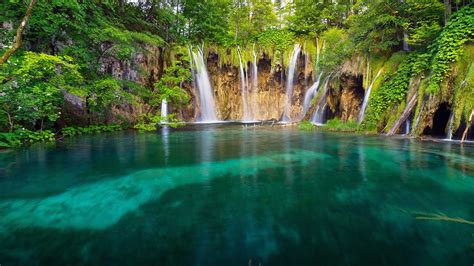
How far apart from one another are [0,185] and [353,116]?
1436cm

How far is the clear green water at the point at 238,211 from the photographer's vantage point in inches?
80.7

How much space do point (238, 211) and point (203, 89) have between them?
20.6 meters

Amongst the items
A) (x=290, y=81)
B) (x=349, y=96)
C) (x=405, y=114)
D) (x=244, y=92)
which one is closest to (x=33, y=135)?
(x=405, y=114)

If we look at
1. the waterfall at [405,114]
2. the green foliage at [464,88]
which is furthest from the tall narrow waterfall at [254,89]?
the green foliage at [464,88]

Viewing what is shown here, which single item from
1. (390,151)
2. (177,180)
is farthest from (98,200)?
(390,151)

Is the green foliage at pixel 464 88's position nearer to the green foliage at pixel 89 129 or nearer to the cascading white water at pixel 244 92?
the green foliage at pixel 89 129

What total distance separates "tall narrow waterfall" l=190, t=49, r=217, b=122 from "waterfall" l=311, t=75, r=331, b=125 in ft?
35.6

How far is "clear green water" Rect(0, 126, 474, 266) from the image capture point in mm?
2049

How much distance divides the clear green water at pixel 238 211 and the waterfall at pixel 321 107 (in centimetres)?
998

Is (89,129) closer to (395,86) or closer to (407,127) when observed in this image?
(395,86)

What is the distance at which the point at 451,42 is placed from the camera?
8.02m

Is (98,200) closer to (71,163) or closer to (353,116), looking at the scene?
(71,163)

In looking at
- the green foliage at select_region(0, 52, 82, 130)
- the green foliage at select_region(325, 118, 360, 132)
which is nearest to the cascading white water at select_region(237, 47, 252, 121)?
the green foliage at select_region(325, 118, 360, 132)

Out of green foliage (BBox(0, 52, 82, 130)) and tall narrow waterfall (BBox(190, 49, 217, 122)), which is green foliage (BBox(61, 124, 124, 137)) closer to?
green foliage (BBox(0, 52, 82, 130))
